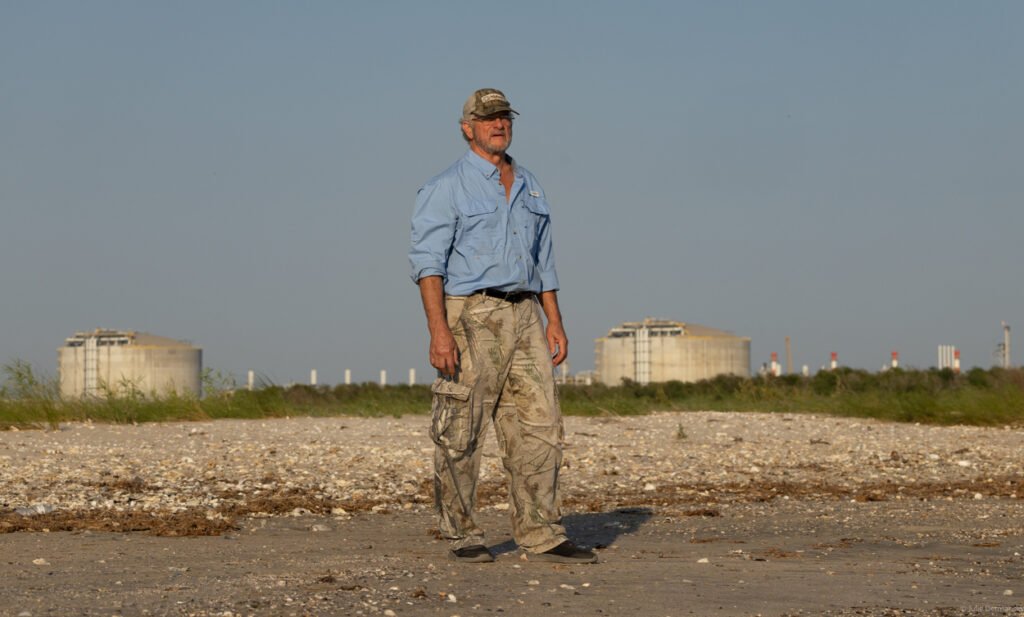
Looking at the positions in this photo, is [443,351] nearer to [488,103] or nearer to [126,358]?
[488,103]

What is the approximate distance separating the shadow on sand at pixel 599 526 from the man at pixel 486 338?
1.22 feet

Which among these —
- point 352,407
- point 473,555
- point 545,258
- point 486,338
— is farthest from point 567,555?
point 352,407

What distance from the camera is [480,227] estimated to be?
5.29m

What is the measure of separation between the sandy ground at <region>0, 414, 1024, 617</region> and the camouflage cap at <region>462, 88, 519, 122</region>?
6.68 feet

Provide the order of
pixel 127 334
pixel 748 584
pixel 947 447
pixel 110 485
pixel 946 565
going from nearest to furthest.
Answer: pixel 748 584 < pixel 946 565 < pixel 110 485 < pixel 947 447 < pixel 127 334

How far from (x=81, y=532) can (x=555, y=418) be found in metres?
2.64

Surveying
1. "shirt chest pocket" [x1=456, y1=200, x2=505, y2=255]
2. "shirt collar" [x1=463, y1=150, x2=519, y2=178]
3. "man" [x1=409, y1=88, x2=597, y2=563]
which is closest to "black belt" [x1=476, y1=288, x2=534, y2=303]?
"man" [x1=409, y1=88, x2=597, y2=563]

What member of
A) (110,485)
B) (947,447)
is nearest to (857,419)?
(947,447)

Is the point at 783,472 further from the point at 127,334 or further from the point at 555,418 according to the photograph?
the point at 127,334

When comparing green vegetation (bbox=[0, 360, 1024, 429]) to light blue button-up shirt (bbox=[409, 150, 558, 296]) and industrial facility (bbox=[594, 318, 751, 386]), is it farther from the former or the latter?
industrial facility (bbox=[594, 318, 751, 386])

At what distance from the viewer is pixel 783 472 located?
34.3ft

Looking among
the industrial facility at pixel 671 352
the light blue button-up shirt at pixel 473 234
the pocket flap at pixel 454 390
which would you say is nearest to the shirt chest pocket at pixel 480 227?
the light blue button-up shirt at pixel 473 234

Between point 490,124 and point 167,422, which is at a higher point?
point 490,124

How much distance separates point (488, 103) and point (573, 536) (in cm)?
249
